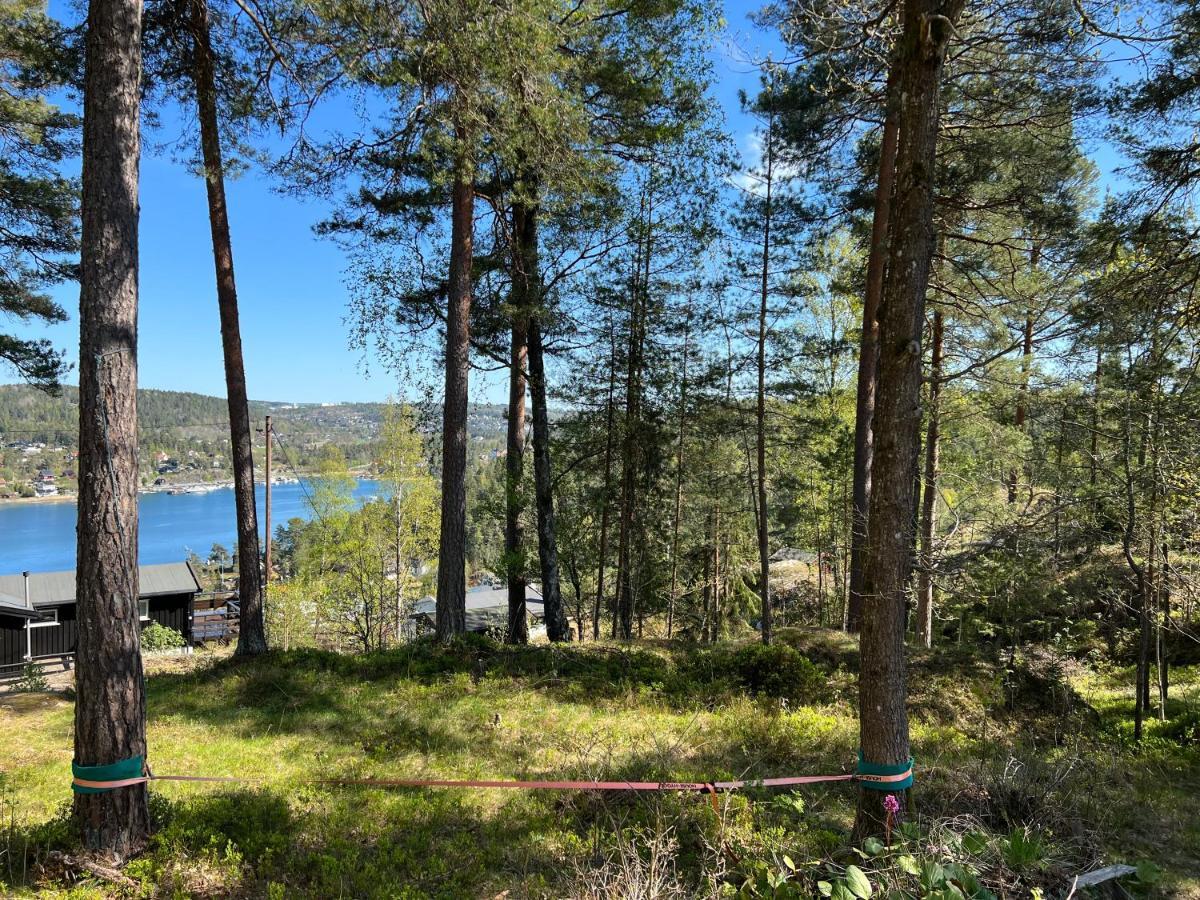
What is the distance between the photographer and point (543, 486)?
10102 mm

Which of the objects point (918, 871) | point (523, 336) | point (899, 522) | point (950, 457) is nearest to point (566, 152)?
point (523, 336)

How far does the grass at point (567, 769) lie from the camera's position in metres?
3.27

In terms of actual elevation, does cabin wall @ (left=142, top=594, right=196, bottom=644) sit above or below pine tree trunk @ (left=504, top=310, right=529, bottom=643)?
below

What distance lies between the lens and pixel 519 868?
11.5 feet

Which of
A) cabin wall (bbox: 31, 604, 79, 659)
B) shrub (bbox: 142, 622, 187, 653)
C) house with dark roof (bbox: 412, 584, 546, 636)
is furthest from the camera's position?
house with dark roof (bbox: 412, 584, 546, 636)

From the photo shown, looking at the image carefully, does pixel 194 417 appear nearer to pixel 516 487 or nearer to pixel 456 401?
pixel 516 487

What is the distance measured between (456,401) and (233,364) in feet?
9.14

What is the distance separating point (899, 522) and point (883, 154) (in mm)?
6461

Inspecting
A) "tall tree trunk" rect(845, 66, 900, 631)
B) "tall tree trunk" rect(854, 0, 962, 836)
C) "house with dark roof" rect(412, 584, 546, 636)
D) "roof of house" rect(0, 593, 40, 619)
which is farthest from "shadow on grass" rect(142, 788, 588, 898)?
"roof of house" rect(0, 593, 40, 619)

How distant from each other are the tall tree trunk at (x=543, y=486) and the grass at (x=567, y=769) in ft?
5.54

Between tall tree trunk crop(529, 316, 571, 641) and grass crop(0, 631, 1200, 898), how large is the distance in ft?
5.54

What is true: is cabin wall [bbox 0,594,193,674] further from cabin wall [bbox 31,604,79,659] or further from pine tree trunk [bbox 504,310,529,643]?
pine tree trunk [bbox 504,310,529,643]

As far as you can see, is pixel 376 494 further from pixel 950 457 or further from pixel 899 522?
pixel 899 522

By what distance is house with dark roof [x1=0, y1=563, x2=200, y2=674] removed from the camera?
16109 mm
